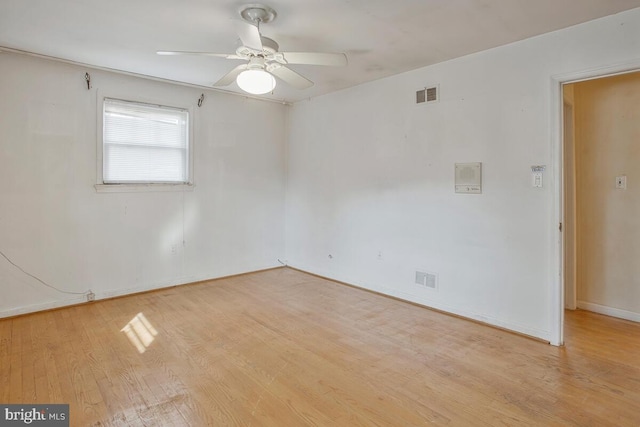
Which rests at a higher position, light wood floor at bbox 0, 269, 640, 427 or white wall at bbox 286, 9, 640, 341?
white wall at bbox 286, 9, 640, 341

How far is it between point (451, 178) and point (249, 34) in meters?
2.41

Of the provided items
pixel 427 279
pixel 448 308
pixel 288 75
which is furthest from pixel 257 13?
pixel 448 308

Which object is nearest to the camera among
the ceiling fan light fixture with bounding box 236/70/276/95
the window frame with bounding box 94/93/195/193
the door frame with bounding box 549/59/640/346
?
the ceiling fan light fixture with bounding box 236/70/276/95

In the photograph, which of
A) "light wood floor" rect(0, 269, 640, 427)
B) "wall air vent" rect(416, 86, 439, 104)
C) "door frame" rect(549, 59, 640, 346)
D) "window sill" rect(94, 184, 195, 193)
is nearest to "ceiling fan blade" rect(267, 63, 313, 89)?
"wall air vent" rect(416, 86, 439, 104)

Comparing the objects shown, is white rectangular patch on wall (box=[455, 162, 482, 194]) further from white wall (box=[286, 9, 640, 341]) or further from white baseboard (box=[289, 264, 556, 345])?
white baseboard (box=[289, 264, 556, 345])

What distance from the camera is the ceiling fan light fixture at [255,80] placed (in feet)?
8.08

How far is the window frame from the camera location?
3.98 meters

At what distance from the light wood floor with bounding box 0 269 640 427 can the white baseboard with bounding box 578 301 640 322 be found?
4.7 inches

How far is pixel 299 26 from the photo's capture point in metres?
2.82

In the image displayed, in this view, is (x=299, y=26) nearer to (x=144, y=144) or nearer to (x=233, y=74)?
(x=233, y=74)

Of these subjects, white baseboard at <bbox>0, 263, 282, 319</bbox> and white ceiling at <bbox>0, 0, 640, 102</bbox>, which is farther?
white baseboard at <bbox>0, 263, 282, 319</bbox>

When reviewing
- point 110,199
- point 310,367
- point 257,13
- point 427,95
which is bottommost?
point 310,367

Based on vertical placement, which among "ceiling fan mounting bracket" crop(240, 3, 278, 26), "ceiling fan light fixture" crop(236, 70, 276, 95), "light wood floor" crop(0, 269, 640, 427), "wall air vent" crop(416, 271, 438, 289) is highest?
"ceiling fan mounting bracket" crop(240, 3, 278, 26)

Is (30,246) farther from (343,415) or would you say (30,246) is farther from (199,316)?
(343,415)
